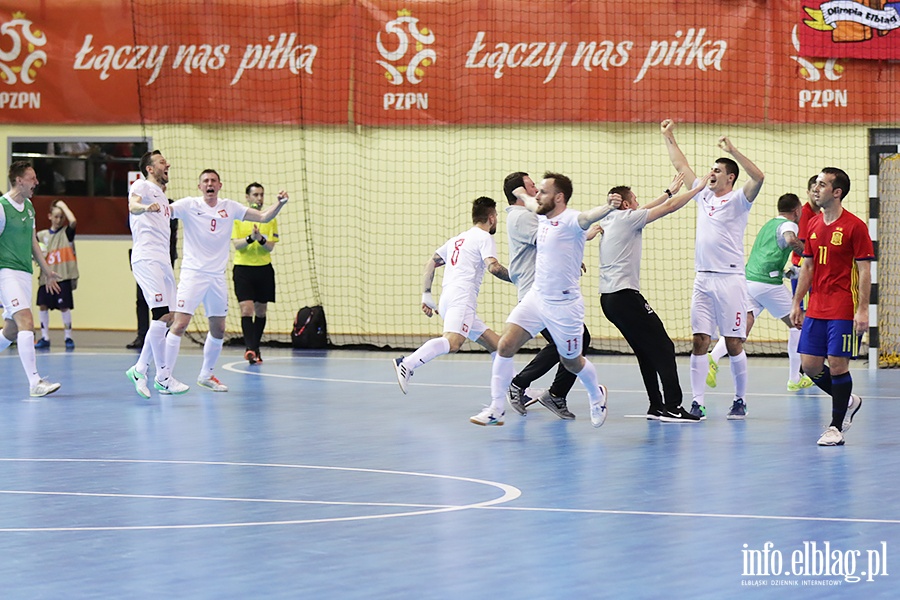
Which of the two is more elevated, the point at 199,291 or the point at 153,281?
the point at 153,281

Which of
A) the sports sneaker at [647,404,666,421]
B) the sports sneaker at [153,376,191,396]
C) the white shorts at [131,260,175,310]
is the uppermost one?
the white shorts at [131,260,175,310]

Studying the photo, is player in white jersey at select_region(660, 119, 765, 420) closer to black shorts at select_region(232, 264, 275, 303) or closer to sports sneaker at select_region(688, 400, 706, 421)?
sports sneaker at select_region(688, 400, 706, 421)

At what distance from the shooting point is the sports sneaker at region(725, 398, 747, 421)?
38.1ft

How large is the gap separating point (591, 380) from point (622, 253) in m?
1.25

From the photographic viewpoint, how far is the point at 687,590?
5820mm

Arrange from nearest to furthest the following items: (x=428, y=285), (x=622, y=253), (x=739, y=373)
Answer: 1. (x=622, y=253)
2. (x=739, y=373)
3. (x=428, y=285)

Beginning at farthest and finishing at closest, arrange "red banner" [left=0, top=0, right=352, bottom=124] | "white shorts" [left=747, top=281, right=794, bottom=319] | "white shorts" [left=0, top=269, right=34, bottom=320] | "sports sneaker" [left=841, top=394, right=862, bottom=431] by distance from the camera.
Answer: "red banner" [left=0, top=0, right=352, bottom=124] → "white shorts" [left=747, top=281, right=794, bottom=319] → "white shorts" [left=0, top=269, right=34, bottom=320] → "sports sneaker" [left=841, top=394, right=862, bottom=431]

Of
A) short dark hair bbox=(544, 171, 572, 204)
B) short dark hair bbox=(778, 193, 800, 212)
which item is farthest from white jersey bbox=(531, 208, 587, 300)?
short dark hair bbox=(778, 193, 800, 212)

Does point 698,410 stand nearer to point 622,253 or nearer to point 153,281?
point 622,253

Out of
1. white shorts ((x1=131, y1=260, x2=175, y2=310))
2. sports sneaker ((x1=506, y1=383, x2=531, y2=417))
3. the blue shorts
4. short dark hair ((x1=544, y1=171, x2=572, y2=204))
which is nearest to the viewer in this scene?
the blue shorts

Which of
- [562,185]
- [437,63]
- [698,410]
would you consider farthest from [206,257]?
[437,63]

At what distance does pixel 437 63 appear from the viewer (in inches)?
751

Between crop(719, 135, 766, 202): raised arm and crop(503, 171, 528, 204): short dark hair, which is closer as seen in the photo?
crop(719, 135, 766, 202): raised arm

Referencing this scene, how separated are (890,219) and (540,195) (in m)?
8.40
